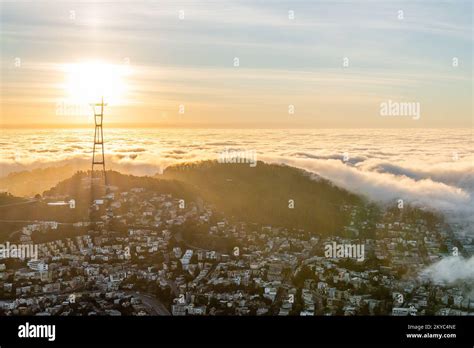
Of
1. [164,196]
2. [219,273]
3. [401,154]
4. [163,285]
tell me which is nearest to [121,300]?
[163,285]

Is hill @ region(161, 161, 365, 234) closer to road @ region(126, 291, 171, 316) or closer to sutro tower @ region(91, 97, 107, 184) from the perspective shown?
sutro tower @ region(91, 97, 107, 184)

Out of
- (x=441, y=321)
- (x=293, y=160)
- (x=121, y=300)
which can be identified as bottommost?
(x=121, y=300)

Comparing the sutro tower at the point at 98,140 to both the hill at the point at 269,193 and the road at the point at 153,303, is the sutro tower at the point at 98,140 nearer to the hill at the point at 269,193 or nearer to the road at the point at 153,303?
the hill at the point at 269,193

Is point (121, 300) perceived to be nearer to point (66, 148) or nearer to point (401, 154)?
point (66, 148)

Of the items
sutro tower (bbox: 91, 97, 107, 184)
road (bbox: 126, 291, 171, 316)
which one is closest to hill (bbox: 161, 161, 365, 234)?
sutro tower (bbox: 91, 97, 107, 184)

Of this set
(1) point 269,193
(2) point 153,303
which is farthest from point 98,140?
(2) point 153,303

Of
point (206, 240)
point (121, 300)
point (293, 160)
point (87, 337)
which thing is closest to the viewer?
point (87, 337)

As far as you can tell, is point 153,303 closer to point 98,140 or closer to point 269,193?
point 269,193

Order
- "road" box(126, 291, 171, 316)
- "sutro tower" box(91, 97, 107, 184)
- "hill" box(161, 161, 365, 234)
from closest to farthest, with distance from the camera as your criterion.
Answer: "road" box(126, 291, 171, 316)
"sutro tower" box(91, 97, 107, 184)
"hill" box(161, 161, 365, 234)

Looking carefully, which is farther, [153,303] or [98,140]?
[98,140]
